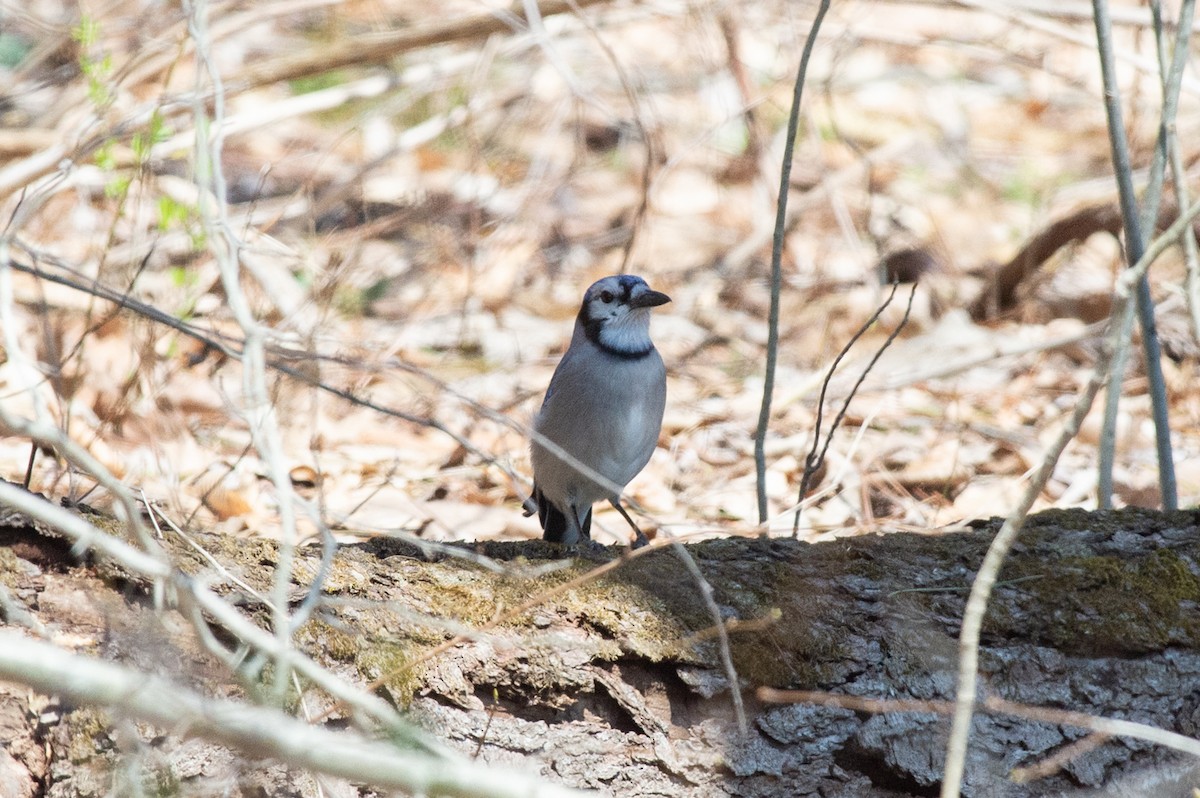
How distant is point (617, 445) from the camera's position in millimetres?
4121

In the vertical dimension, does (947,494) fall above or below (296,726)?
above

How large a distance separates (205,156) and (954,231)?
6.43m

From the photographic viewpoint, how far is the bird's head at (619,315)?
4.32 m

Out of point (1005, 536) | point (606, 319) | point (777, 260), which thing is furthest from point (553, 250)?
point (1005, 536)

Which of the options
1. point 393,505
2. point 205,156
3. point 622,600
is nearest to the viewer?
point 205,156

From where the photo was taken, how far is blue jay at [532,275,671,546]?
4.12 m

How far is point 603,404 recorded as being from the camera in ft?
13.6

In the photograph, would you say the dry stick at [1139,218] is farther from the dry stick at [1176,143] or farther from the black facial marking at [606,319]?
the black facial marking at [606,319]

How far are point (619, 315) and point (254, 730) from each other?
10.1 ft

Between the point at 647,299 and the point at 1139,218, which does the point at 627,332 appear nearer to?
the point at 647,299

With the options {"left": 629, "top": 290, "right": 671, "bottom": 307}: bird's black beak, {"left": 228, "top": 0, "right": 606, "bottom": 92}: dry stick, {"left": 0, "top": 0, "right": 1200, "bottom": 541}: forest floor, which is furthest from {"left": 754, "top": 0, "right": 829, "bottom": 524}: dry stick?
{"left": 228, "top": 0, "right": 606, "bottom": 92}: dry stick

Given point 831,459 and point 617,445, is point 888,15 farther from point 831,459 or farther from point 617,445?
point 617,445

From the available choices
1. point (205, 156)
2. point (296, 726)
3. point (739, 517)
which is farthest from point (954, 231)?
point (296, 726)

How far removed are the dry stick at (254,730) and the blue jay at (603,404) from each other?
8.55 ft
